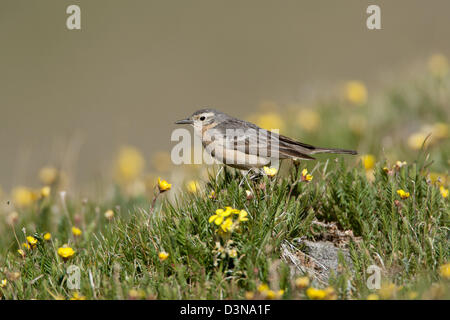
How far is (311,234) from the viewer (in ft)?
16.6

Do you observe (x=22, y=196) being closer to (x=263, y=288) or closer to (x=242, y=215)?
(x=242, y=215)

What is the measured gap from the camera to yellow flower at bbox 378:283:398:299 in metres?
3.79

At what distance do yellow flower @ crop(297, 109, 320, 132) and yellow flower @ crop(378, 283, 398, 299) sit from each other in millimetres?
5054

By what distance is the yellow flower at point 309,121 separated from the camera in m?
8.82

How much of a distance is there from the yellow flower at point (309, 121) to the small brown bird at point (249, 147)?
230cm

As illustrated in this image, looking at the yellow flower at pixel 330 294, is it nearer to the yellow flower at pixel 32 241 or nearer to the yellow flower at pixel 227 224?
the yellow flower at pixel 227 224

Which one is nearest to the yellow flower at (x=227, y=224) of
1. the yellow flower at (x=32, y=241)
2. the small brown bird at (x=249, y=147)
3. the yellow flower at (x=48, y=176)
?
the yellow flower at (x=32, y=241)

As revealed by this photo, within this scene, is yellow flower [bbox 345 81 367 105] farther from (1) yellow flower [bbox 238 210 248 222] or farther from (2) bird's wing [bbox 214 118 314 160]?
(1) yellow flower [bbox 238 210 248 222]

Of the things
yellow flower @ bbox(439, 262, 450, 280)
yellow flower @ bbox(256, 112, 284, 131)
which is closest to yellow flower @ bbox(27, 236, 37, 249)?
yellow flower @ bbox(439, 262, 450, 280)

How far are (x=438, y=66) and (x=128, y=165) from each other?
5.57 metres

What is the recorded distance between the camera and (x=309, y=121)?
29.1 ft

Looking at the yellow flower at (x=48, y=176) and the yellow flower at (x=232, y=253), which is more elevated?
the yellow flower at (x=48, y=176)
